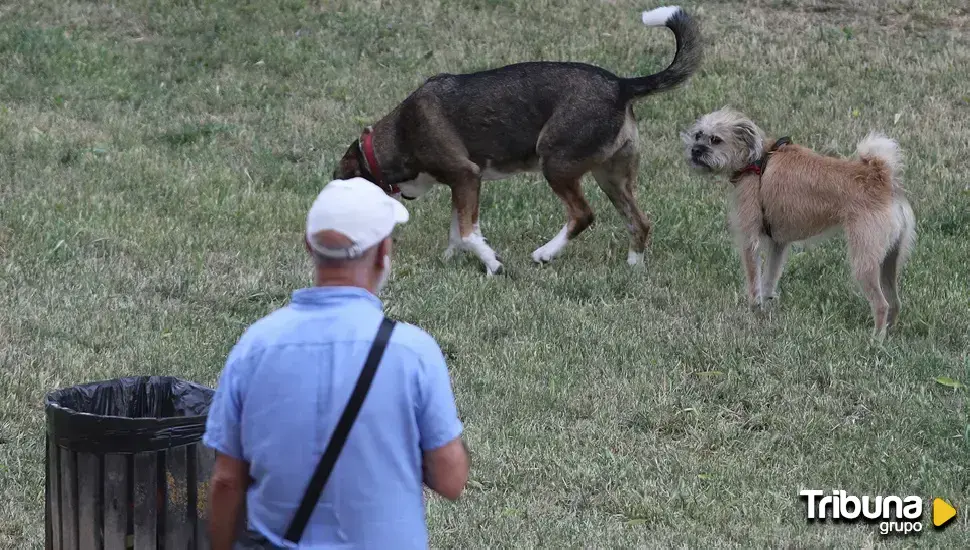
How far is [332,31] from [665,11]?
760 centimetres

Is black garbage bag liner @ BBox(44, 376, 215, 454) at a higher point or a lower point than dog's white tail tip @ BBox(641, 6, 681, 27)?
lower

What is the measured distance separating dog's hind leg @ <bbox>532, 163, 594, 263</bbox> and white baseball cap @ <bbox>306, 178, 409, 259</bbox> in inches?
248

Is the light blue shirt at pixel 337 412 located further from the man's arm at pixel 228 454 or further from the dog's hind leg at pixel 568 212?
the dog's hind leg at pixel 568 212

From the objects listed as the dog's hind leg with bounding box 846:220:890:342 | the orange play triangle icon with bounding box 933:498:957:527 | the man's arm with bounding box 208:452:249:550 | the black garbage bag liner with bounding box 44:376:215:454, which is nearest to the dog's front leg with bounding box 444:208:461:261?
the dog's hind leg with bounding box 846:220:890:342

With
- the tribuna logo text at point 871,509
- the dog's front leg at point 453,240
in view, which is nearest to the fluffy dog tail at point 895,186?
the tribuna logo text at point 871,509

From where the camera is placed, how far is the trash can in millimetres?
3881

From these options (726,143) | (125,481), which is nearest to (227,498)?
(125,481)

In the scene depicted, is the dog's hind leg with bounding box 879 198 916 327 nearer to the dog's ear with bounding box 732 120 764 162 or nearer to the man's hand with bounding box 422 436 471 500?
the dog's ear with bounding box 732 120 764 162

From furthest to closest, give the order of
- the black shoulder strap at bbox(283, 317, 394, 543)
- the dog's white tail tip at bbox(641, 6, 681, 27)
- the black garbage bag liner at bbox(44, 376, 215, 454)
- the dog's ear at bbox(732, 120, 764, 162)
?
the dog's white tail tip at bbox(641, 6, 681, 27), the dog's ear at bbox(732, 120, 764, 162), the black garbage bag liner at bbox(44, 376, 215, 454), the black shoulder strap at bbox(283, 317, 394, 543)

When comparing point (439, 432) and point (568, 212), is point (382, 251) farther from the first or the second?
point (568, 212)

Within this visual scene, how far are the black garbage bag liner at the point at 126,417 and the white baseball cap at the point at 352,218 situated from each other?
1224mm

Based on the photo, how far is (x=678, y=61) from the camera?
29.6ft

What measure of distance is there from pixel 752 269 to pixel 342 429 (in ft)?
Result: 18.3

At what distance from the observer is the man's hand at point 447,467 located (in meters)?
3.05
